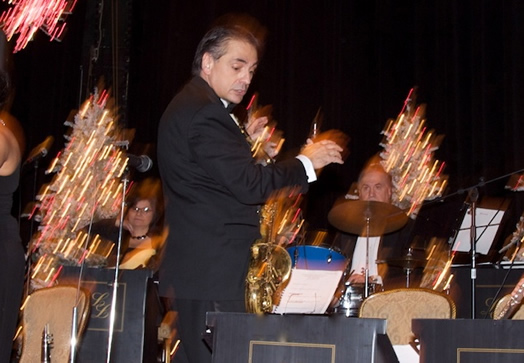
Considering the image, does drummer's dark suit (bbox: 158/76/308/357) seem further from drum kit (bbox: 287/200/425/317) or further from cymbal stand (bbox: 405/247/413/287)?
cymbal stand (bbox: 405/247/413/287)

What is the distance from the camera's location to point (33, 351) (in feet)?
13.5

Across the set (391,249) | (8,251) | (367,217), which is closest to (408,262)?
(367,217)

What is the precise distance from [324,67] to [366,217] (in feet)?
9.29

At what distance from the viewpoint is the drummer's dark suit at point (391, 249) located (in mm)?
6121

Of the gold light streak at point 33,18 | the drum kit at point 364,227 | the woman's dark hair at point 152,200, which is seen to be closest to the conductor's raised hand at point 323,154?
the drum kit at point 364,227

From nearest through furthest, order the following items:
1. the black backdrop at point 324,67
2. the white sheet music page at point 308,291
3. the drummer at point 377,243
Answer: the white sheet music page at point 308,291, the drummer at point 377,243, the black backdrop at point 324,67

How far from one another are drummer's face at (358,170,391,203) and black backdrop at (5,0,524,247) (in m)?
1.57

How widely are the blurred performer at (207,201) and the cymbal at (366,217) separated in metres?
3.06

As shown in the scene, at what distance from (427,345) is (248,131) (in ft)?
3.52

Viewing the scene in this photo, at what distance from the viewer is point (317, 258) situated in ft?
9.73

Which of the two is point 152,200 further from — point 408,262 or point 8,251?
point 8,251

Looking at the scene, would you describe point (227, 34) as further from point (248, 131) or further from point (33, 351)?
point (33, 351)

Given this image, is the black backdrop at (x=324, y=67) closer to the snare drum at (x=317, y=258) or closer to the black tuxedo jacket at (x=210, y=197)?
the snare drum at (x=317, y=258)

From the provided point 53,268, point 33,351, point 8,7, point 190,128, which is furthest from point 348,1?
point 190,128
